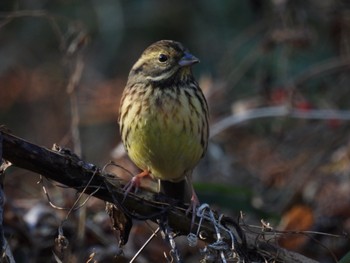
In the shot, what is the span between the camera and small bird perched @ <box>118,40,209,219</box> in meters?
4.06

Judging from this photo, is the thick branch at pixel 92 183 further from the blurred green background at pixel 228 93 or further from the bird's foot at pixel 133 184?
the blurred green background at pixel 228 93

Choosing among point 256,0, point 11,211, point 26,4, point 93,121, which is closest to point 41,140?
point 93,121

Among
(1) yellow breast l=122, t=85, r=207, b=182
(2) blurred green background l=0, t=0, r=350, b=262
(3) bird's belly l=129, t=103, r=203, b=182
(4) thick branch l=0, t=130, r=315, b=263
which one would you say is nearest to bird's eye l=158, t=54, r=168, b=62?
(1) yellow breast l=122, t=85, r=207, b=182

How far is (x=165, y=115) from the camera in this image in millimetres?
4055

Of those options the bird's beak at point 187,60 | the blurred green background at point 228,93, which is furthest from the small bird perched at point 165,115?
the blurred green background at point 228,93

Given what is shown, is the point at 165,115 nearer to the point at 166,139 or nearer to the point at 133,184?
the point at 166,139

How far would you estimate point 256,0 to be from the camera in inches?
236

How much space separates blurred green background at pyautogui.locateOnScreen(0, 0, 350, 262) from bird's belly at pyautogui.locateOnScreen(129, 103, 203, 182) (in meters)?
0.63

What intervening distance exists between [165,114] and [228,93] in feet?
8.69

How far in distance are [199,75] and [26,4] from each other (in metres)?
1.59

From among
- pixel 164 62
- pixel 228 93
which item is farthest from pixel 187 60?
pixel 228 93

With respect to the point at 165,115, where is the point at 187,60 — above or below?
above

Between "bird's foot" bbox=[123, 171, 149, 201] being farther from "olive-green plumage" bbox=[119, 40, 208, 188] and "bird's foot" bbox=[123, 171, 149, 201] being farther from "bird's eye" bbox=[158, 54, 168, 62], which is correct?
"bird's eye" bbox=[158, 54, 168, 62]

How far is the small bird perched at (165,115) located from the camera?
4.06 meters
